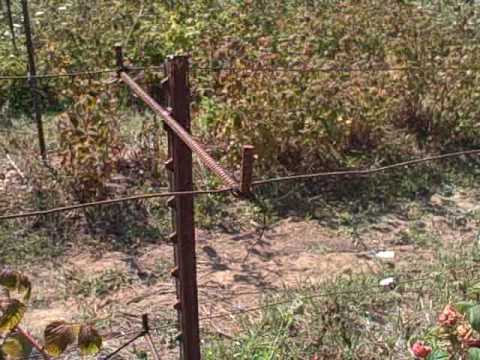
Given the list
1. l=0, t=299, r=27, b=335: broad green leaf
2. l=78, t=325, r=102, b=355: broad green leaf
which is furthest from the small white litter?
l=0, t=299, r=27, b=335: broad green leaf

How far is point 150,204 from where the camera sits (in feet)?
14.5

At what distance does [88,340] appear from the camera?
175 cm

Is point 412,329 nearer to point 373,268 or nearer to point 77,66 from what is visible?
point 373,268

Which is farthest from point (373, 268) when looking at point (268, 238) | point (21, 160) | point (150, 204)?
point (21, 160)

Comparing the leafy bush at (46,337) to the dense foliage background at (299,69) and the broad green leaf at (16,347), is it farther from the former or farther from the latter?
the dense foliage background at (299,69)

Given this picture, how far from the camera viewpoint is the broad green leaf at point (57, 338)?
1.74 m

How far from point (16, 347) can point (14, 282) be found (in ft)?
0.49

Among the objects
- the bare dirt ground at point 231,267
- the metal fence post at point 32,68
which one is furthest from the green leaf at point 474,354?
the metal fence post at point 32,68

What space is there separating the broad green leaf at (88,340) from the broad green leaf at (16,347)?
0.13m

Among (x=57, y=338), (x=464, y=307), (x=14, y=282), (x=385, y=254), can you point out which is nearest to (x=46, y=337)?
(x=57, y=338)

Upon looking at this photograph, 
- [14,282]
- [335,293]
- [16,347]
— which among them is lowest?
[335,293]

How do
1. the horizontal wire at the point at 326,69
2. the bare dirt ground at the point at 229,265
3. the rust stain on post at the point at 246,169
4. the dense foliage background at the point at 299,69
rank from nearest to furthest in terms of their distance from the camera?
the rust stain on post at the point at 246,169 < the bare dirt ground at the point at 229,265 < the horizontal wire at the point at 326,69 < the dense foliage background at the point at 299,69

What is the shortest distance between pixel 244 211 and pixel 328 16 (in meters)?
2.19

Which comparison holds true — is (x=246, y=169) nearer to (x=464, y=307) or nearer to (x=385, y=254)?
(x=464, y=307)
